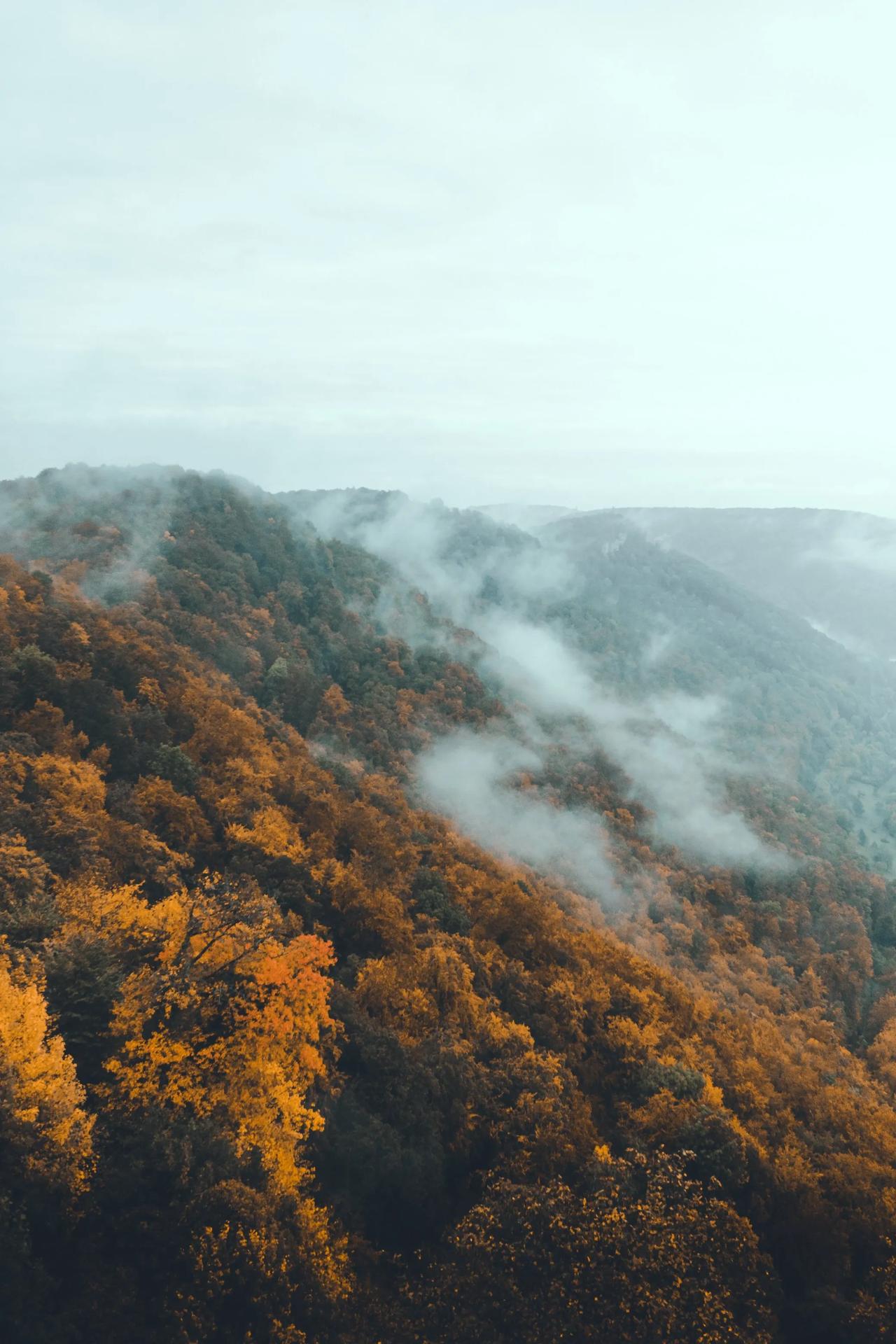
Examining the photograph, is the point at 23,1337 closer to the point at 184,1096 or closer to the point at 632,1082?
the point at 184,1096

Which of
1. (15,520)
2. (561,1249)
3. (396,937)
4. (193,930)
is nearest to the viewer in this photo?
(561,1249)

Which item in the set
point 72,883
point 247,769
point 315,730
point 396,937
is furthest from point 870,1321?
point 315,730

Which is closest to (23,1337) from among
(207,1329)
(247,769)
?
(207,1329)

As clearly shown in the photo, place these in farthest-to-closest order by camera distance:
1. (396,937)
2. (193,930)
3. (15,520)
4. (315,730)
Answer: (15,520) → (315,730) → (396,937) → (193,930)

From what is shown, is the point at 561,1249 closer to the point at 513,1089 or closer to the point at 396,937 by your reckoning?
the point at 513,1089

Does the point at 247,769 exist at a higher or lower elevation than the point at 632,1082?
higher

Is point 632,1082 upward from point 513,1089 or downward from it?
downward

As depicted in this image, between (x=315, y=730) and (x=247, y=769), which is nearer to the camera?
(x=247, y=769)

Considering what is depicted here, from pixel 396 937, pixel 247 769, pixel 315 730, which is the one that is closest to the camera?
pixel 396 937

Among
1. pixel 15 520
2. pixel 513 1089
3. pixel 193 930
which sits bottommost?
pixel 513 1089
